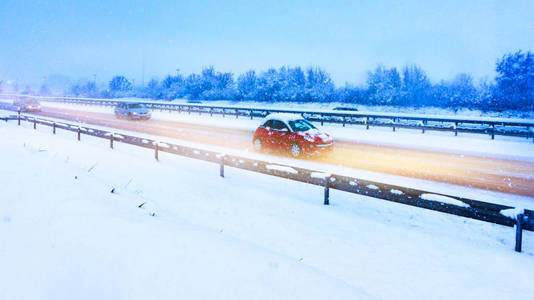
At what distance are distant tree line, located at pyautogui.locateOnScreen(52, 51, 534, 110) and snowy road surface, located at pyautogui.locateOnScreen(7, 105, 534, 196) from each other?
2470 cm

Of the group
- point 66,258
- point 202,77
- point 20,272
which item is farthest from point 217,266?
point 202,77

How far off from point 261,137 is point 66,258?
12490mm

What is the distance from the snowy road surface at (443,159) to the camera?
1178 centimetres

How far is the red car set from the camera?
14.8 m

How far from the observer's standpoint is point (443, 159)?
1507cm

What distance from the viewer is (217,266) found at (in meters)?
4.25

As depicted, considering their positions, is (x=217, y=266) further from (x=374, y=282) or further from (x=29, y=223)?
(x=29, y=223)

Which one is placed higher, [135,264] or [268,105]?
[268,105]

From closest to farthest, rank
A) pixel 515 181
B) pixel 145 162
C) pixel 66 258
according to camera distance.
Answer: pixel 66 258 → pixel 515 181 → pixel 145 162

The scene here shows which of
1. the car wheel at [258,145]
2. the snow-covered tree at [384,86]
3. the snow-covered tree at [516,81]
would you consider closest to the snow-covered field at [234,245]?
the car wheel at [258,145]

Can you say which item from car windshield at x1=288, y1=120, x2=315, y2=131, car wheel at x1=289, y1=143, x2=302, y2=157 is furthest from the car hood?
car wheel at x1=289, y1=143, x2=302, y2=157

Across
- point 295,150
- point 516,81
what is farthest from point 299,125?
point 516,81

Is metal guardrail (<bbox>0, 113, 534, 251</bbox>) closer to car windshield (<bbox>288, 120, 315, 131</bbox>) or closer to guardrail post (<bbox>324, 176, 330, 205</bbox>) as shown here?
guardrail post (<bbox>324, 176, 330, 205</bbox>)

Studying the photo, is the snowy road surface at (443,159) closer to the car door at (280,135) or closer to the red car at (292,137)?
the red car at (292,137)
